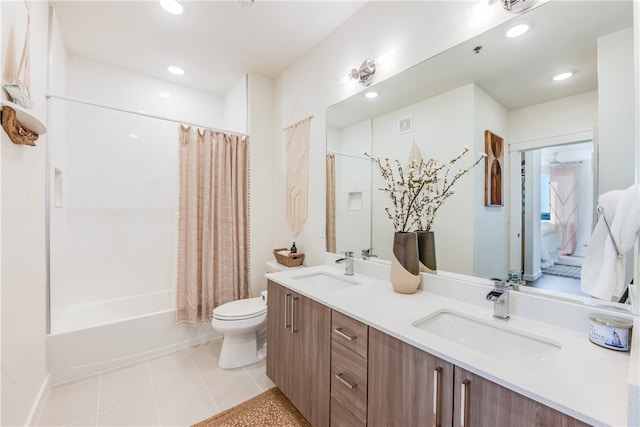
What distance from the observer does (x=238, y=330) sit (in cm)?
205

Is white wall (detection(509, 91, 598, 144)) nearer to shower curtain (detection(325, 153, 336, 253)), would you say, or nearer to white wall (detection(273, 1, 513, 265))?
white wall (detection(273, 1, 513, 265))

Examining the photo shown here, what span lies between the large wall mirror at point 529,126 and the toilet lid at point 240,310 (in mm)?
1241

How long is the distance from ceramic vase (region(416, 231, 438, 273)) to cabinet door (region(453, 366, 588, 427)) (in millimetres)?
725

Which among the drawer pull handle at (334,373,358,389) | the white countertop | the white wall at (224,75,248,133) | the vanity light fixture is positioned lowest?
the drawer pull handle at (334,373,358,389)

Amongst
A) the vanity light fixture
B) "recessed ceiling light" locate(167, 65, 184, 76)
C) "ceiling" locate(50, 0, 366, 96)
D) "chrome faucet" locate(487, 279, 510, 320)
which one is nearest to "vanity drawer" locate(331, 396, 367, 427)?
"chrome faucet" locate(487, 279, 510, 320)

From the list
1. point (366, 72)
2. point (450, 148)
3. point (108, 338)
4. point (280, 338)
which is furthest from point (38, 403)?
point (366, 72)

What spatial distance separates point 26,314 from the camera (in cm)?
144

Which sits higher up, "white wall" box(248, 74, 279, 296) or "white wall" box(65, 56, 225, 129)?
"white wall" box(65, 56, 225, 129)

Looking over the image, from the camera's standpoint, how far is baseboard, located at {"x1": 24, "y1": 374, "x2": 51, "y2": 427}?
1.46 m

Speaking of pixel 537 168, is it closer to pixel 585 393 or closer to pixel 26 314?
pixel 585 393

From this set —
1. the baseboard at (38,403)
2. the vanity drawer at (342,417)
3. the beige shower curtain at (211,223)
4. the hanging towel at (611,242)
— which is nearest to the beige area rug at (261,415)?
the vanity drawer at (342,417)

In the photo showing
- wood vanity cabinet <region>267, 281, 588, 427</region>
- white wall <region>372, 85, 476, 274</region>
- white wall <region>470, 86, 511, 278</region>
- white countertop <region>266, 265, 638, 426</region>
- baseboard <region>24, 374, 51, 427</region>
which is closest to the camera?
white countertop <region>266, 265, 638, 426</region>

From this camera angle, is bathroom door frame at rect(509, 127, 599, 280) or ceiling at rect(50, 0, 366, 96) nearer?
bathroom door frame at rect(509, 127, 599, 280)

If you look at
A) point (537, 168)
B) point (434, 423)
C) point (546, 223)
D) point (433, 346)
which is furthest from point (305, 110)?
A: point (434, 423)
